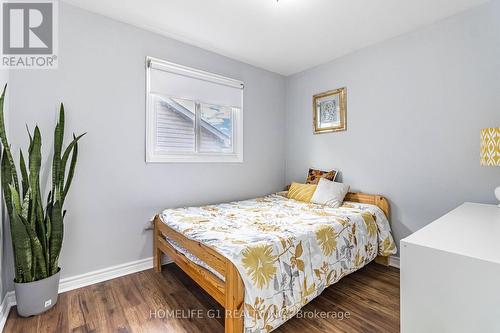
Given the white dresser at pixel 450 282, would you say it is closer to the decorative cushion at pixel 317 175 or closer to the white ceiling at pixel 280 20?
the decorative cushion at pixel 317 175

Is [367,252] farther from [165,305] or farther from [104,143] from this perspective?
[104,143]

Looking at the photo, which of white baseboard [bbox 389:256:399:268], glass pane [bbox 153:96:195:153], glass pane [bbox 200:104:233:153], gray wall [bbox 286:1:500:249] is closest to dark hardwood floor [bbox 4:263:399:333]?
white baseboard [bbox 389:256:399:268]

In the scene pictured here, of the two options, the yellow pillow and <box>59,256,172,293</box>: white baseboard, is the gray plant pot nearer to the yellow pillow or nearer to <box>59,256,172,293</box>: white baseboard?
<box>59,256,172,293</box>: white baseboard

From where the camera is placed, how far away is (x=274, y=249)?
4.84 feet

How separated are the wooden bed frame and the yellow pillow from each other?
165 centimetres

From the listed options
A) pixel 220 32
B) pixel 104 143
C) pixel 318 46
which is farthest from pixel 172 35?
pixel 318 46

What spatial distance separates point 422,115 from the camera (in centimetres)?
230

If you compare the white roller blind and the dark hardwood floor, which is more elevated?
the white roller blind

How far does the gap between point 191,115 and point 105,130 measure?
3.02ft

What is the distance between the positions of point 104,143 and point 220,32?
1.61 m

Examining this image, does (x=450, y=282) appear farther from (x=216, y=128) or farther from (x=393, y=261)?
(x=216, y=128)

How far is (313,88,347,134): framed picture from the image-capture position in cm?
295

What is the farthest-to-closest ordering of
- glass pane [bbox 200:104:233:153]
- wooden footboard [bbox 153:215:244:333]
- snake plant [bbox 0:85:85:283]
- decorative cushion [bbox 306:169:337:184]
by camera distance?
decorative cushion [bbox 306:169:337:184] < glass pane [bbox 200:104:233:153] < snake plant [bbox 0:85:85:283] < wooden footboard [bbox 153:215:244:333]

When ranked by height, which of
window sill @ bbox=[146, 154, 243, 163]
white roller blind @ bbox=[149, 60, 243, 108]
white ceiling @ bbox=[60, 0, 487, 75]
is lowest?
window sill @ bbox=[146, 154, 243, 163]
